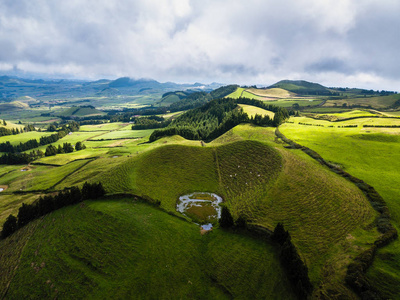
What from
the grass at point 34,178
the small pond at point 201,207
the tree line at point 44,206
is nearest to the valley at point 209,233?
the small pond at point 201,207

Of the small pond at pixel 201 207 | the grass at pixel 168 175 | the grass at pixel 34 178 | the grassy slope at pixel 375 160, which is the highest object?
the grassy slope at pixel 375 160

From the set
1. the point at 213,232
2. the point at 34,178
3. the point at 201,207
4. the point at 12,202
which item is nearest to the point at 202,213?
the point at 201,207

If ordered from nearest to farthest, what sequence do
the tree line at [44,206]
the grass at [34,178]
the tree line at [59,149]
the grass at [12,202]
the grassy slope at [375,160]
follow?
the grassy slope at [375,160], the tree line at [44,206], the grass at [12,202], the grass at [34,178], the tree line at [59,149]

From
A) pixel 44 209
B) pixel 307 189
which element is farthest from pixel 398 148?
pixel 44 209

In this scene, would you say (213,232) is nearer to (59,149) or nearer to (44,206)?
(44,206)

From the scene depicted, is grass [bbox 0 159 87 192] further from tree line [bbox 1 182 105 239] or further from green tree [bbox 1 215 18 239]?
green tree [bbox 1 215 18 239]

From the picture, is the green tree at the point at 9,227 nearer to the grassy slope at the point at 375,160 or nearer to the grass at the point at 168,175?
the grass at the point at 168,175

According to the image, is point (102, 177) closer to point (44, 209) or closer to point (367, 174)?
point (44, 209)
